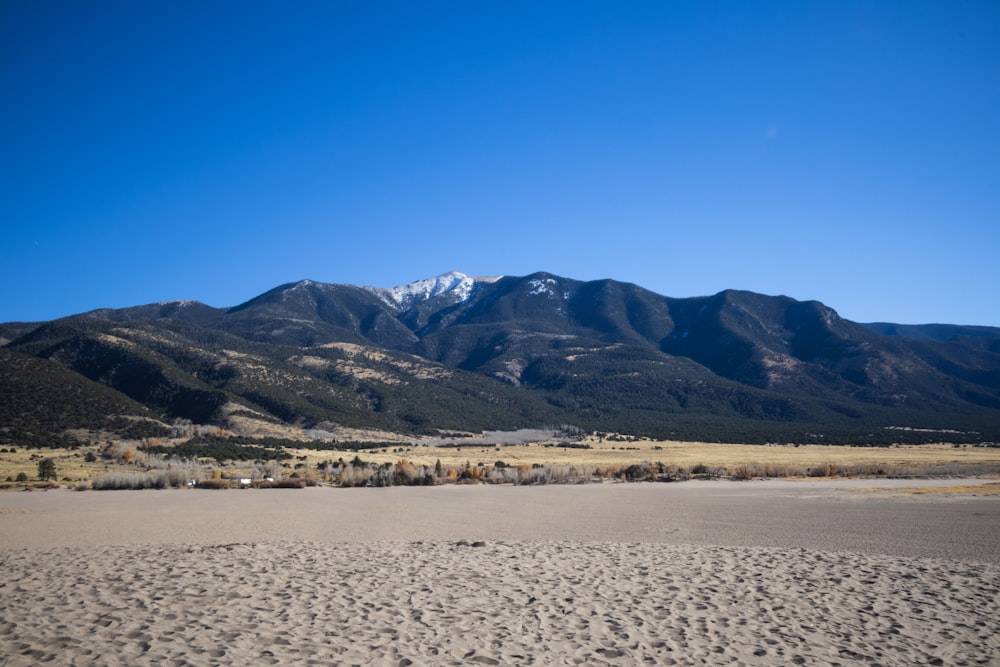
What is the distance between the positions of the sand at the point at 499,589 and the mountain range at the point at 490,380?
41622 mm

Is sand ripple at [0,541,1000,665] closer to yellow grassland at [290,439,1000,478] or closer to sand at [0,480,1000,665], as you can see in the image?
sand at [0,480,1000,665]

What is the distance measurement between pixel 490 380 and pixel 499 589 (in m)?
127

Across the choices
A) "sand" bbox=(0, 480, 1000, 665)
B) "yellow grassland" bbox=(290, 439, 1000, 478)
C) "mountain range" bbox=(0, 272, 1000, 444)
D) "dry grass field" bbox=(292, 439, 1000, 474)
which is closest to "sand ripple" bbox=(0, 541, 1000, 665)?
"sand" bbox=(0, 480, 1000, 665)

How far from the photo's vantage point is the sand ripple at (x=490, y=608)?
23.8 feet

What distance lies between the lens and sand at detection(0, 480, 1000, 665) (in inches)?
291

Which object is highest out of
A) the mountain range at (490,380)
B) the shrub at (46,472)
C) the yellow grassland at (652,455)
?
the mountain range at (490,380)

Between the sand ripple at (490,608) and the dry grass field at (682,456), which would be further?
the dry grass field at (682,456)

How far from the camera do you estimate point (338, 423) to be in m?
76.4

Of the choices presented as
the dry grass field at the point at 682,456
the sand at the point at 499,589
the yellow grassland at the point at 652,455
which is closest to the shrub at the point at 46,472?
the sand at the point at 499,589

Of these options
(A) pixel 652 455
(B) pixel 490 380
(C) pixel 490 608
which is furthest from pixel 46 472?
(B) pixel 490 380

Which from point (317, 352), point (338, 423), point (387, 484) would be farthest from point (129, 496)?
point (317, 352)

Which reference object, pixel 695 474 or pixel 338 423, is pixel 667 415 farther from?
pixel 695 474

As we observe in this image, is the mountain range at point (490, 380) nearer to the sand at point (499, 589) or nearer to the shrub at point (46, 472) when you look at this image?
the shrub at point (46, 472)

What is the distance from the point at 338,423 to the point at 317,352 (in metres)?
41.1
